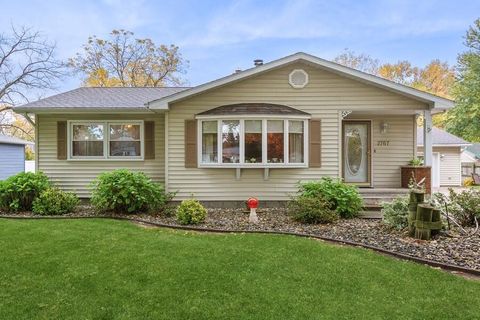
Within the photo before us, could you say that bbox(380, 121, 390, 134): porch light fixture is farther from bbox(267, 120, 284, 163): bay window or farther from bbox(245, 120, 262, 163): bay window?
bbox(245, 120, 262, 163): bay window

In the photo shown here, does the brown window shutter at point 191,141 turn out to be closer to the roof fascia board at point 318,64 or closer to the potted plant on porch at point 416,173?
the roof fascia board at point 318,64

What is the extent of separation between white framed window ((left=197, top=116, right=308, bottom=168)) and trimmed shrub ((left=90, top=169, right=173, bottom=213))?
4.73 ft

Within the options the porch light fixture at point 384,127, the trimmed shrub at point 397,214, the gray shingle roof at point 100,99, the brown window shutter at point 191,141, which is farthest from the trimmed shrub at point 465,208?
the gray shingle roof at point 100,99

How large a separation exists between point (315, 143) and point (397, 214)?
2913 mm

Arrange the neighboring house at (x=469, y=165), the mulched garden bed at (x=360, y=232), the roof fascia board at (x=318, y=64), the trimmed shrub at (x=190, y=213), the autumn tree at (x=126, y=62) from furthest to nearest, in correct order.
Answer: the autumn tree at (x=126, y=62)
the neighboring house at (x=469, y=165)
the roof fascia board at (x=318, y=64)
the trimmed shrub at (x=190, y=213)
the mulched garden bed at (x=360, y=232)

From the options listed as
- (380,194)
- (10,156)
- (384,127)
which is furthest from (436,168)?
(10,156)

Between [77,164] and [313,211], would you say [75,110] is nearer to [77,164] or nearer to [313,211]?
[77,164]

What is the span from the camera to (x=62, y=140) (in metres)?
9.42

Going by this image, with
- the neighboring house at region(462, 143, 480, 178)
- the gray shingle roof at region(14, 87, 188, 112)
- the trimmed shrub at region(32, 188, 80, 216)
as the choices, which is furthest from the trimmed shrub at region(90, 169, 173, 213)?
the neighboring house at region(462, 143, 480, 178)

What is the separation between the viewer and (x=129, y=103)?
9570 millimetres

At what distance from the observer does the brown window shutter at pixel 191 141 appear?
28.8 ft

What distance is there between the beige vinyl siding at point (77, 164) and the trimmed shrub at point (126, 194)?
1247mm

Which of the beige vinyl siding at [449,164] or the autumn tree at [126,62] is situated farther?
the autumn tree at [126,62]

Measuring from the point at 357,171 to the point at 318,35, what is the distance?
20308 mm
